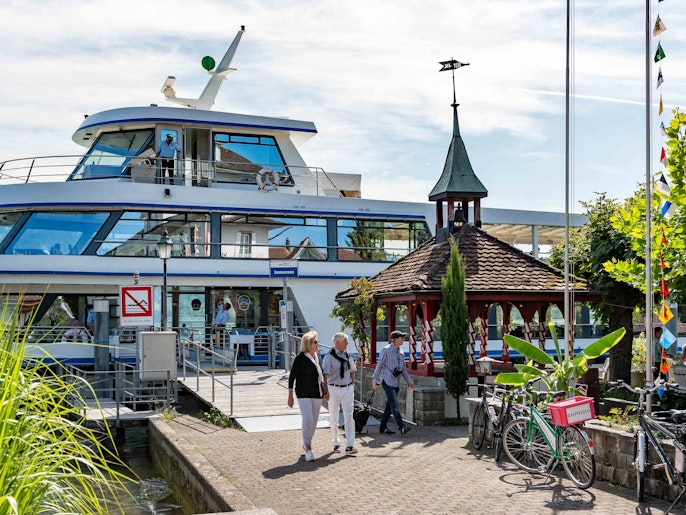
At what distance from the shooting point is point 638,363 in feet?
67.6

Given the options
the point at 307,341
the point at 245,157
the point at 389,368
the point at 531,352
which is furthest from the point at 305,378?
the point at 245,157

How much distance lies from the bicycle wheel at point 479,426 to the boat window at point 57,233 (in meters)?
13.5

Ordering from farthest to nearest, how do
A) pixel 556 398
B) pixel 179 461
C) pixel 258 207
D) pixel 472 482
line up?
pixel 258 207 < pixel 179 461 < pixel 556 398 < pixel 472 482

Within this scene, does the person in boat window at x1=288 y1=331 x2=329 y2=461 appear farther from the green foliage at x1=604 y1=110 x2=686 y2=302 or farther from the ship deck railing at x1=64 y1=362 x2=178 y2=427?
the ship deck railing at x1=64 y1=362 x2=178 y2=427

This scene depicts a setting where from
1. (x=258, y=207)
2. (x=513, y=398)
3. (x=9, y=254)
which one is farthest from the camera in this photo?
(x=258, y=207)

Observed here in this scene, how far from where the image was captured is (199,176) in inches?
993

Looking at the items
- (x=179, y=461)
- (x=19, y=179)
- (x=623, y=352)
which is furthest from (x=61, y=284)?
(x=623, y=352)

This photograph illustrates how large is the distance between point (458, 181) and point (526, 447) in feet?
27.9

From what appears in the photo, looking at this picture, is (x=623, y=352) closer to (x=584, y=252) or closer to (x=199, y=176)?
(x=584, y=252)

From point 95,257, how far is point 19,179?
10.2 ft

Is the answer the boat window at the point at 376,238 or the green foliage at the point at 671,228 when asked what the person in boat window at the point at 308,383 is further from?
the boat window at the point at 376,238

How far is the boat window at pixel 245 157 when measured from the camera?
25.4m

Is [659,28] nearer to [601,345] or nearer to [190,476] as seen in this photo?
[601,345]

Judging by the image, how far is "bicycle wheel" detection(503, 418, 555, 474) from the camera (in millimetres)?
9992
